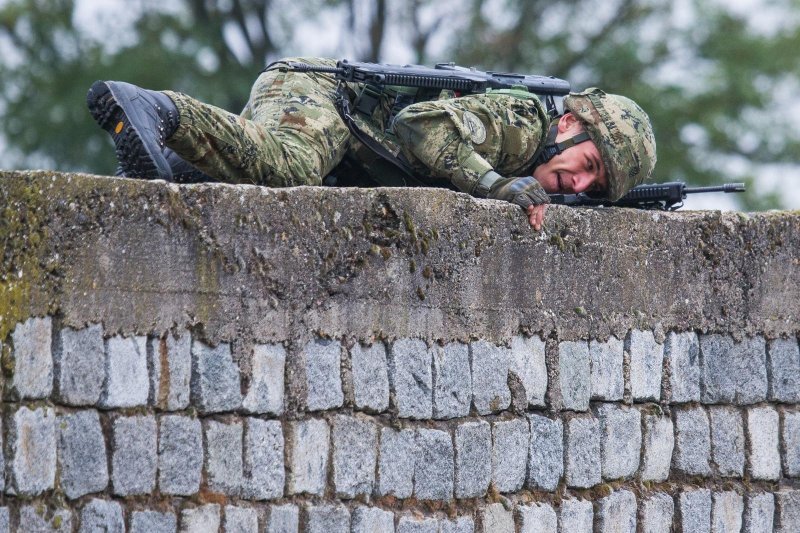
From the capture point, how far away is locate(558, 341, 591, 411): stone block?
5.24 m

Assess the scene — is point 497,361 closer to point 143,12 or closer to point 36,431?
point 36,431

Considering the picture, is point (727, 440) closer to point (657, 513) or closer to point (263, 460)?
point (657, 513)

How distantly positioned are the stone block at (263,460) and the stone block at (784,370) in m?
2.84

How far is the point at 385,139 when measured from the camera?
18.0ft

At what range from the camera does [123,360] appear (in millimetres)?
3895

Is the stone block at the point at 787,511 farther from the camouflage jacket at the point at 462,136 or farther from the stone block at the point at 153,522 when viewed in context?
the stone block at the point at 153,522

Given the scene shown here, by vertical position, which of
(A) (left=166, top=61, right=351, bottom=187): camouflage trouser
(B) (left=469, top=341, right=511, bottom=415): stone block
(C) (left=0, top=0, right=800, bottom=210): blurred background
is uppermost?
(C) (left=0, top=0, right=800, bottom=210): blurred background

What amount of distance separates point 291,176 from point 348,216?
2.76 feet

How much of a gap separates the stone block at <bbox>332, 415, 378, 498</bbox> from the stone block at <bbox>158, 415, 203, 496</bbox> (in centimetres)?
53

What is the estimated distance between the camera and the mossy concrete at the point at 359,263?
3797mm

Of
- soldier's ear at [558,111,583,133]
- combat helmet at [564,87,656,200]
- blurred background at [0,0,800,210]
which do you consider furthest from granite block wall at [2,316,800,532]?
blurred background at [0,0,800,210]

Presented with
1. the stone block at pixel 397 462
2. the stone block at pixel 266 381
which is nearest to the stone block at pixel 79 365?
the stone block at pixel 266 381

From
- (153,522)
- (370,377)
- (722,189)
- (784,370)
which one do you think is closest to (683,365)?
(784,370)

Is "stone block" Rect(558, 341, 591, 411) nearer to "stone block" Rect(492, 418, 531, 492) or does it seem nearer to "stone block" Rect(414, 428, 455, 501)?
"stone block" Rect(492, 418, 531, 492)
